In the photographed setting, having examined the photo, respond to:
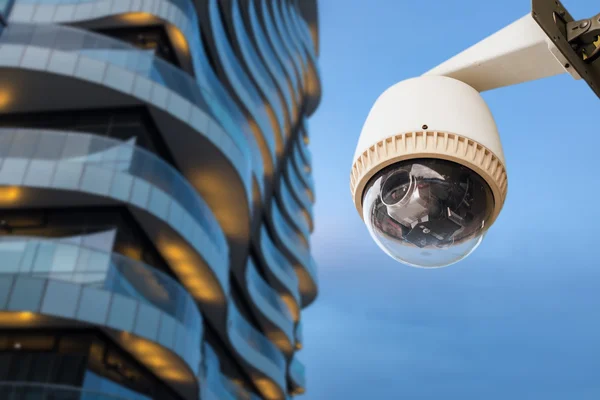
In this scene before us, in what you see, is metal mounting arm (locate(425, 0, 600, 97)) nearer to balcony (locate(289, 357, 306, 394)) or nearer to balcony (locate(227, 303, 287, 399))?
balcony (locate(227, 303, 287, 399))

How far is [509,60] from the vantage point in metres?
1.77

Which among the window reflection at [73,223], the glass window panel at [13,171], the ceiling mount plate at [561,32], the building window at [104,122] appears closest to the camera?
the ceiling mount plate at [561,32]

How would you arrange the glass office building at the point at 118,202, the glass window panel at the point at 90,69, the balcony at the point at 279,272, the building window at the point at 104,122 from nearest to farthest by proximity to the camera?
1. the glass office building at the point at 118,202
2. the glass window panel at the point at 90,69
3. the building window at the point at 104,122
4. the balcony at the point at 279,272

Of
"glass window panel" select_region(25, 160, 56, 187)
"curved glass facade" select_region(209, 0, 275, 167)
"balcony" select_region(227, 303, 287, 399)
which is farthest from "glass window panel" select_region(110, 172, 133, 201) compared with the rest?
"curved glass facade" select_region(209, 0, 275, 167)

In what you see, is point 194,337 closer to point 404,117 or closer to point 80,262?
point 80,262

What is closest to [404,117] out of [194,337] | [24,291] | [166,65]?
[24,291]

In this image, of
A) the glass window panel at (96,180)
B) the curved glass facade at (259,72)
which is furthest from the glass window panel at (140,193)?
the curved glass facade at (259,72)

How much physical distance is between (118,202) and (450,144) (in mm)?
17612

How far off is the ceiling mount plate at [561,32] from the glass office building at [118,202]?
1471 centimetres

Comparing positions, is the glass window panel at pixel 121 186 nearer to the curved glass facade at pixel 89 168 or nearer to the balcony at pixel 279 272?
the curved glass facade at pixel 89 168

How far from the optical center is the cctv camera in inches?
66.6

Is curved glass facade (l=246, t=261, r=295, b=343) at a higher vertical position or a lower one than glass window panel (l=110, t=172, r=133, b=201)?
higher

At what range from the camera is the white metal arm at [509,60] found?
66.9 inches

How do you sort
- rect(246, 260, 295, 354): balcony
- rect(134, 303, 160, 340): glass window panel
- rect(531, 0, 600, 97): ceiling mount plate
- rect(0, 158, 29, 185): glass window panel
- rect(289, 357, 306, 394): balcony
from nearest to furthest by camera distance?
rect(531, 0, 600, 97): ceiling mount plate
rect(134, 303, 160, 340): glass window panel
rect(0, 158, 29, 185): glass window panel
rect(246, 260, 295, 354): balcony
rect(289, 357, 306, 394): balcony
